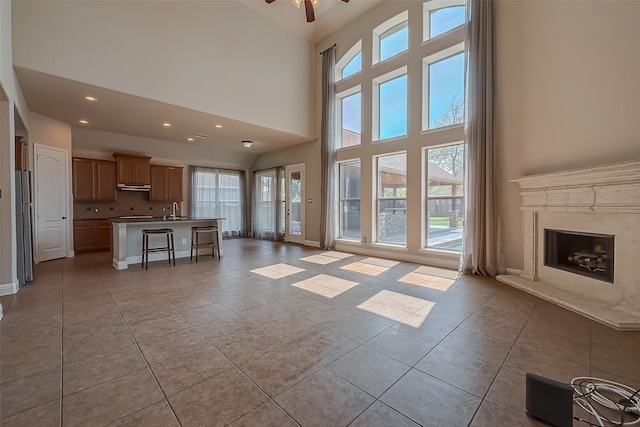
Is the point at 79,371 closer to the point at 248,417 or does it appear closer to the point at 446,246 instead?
the point at 248,417

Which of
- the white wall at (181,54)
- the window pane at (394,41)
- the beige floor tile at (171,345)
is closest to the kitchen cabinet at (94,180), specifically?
the white wall at (181,54)

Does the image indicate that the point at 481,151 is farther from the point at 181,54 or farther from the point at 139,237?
the point at 139,237

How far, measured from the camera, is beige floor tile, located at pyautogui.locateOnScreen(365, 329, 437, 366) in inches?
80.3

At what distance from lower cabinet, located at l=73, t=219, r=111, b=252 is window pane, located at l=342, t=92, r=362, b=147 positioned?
20.1 feet

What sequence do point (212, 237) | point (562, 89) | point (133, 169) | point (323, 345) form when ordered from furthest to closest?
point (133, 169)
point (212, 237)
point (562, 89)
point (323, 345)

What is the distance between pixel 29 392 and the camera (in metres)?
1.65

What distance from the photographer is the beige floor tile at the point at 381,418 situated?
1401 millimetres

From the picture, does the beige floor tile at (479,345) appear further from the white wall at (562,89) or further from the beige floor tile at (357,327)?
the white wall at (562,89)

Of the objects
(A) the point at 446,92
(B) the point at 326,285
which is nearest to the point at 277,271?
(B) the point at 326,285

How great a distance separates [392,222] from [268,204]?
462 centimetres

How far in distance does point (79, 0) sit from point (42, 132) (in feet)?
9.92

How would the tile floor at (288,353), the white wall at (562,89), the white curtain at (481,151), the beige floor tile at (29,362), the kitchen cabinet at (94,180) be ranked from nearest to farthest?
the tile floor at (288,353) → the beige floor tile at (29,362) → the white wall at (562,89) → the white curtain at (481,151) → the kitchen cabinet at (94,180)

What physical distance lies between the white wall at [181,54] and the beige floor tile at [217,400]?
4.67m

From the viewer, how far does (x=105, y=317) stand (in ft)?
9.05
